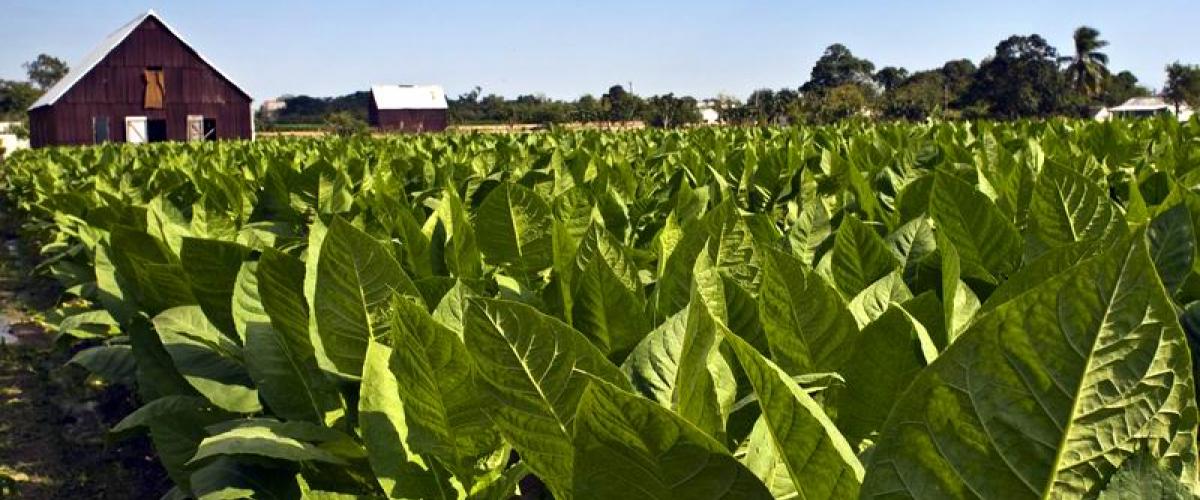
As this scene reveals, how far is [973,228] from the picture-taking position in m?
2.00

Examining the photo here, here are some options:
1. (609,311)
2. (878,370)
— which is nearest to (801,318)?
(878,370)

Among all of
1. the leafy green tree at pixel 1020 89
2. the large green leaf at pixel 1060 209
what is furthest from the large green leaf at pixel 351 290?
the leafy green tree at pixel 1020 89

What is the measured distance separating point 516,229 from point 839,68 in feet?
442

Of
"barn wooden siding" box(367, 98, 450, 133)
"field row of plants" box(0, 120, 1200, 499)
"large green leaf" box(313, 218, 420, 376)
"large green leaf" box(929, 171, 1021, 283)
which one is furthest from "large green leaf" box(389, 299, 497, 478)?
"barn wooden siding" box(367, 98, 450, 133)

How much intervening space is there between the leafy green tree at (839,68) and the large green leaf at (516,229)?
122 metres

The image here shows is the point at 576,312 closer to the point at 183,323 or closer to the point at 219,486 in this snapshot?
the point at 219,486

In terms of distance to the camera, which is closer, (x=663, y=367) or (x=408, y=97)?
(x=663, y=367)

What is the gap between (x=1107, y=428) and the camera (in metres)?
0.80

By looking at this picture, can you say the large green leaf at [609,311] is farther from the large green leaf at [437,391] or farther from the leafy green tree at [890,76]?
the leafy green tree at [890,76]

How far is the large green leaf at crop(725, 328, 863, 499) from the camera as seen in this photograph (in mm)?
893

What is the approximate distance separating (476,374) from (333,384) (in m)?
0.84

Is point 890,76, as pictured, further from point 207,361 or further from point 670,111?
point 207,361

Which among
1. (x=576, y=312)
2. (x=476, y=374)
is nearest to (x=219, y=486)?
(x=576, y=312)

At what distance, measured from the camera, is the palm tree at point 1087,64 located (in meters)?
95.4
